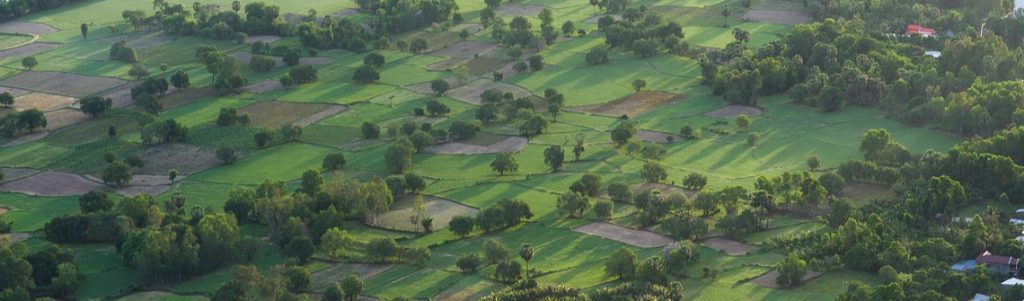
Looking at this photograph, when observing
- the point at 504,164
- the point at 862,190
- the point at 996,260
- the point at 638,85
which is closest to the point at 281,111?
the point at 504,164

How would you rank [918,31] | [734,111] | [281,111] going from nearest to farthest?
[734,111], [281,111], [918,31]

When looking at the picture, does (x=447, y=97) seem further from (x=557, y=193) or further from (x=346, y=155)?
(x=557, y=193)

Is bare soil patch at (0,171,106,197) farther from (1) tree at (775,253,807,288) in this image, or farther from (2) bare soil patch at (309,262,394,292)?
(1) tree at (775,253,807,288)

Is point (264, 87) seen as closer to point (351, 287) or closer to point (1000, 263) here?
point (351, 287)

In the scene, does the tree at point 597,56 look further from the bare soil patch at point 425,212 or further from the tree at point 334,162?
the bare soil patch at point 425,212

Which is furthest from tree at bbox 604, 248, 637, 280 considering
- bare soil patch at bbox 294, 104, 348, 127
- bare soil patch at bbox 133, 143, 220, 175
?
bare soil patch at bbox 294, 104, 348, 127

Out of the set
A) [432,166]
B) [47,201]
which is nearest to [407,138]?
[432,166]

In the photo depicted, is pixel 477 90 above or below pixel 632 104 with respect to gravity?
above

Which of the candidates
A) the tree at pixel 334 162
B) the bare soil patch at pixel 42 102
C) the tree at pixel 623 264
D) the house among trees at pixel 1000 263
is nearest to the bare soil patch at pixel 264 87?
the bare soil patch at pixel 42 102
